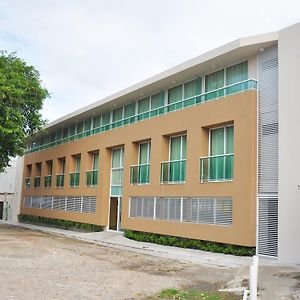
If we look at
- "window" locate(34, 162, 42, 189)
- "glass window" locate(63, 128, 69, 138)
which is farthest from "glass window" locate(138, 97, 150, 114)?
"window" locate(34, 162, 42, 189)

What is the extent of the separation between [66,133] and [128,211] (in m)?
12.6

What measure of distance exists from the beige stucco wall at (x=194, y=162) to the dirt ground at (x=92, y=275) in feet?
7.89

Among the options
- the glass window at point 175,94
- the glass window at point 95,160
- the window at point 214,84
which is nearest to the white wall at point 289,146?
the window at point 214,84

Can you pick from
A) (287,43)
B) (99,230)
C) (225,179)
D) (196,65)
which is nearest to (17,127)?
(99,230)

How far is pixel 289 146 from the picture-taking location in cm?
1491

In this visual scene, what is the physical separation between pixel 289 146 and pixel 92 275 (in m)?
7.78

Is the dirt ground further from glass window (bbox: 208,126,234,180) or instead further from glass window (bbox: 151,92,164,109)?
glass window (bbox: 151,92,164,109)

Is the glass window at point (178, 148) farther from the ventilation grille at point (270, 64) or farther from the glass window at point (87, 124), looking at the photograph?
the glass window at point (87, 124)

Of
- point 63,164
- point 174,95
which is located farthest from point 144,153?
point 63,164

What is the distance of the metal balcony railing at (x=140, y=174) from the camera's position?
72.3 ft

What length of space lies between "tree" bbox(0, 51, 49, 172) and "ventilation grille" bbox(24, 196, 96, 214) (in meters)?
4.74

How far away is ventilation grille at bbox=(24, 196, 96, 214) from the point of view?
88.5 feet

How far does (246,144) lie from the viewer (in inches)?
635

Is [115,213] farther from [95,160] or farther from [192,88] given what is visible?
[192,88]
